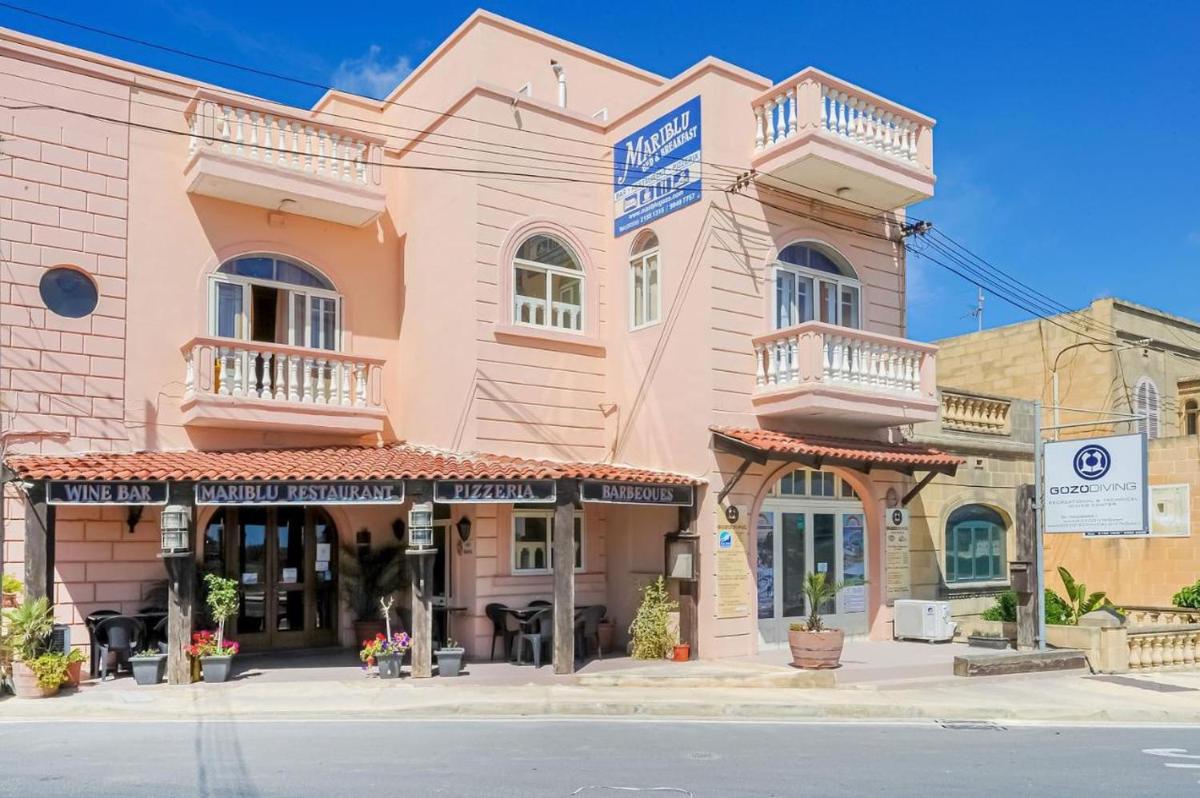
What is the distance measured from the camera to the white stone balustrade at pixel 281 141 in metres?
15.4

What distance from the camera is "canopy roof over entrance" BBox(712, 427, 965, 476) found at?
14.9 metres

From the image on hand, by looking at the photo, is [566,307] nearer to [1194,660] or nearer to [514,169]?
[514,169]

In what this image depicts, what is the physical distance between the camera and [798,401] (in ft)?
50.1

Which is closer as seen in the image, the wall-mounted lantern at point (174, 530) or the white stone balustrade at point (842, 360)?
the wall-mounted lantern at point (174, 530)

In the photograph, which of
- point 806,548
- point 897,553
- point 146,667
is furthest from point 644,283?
point 146,667

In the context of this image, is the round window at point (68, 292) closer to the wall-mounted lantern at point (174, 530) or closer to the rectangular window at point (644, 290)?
the wall-mounted lantern at point (174, 530)

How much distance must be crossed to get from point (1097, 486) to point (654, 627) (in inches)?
254

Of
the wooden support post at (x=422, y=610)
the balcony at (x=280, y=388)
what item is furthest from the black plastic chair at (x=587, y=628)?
the balcony at (x=280, y=388)

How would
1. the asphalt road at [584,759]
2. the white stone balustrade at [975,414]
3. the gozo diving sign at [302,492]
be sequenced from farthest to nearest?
the white stone balustrade at [975,414], the gozo diving sign at [302,492], the asphalt road at [584,759]

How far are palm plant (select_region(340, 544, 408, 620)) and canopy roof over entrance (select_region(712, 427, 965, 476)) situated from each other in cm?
531

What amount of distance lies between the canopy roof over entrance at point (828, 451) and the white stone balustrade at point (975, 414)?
1.95 m

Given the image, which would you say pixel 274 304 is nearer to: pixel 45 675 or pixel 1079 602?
pixel 45 675

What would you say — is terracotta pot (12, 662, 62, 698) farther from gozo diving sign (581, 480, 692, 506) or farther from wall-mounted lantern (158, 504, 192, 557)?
gozo diving sign (581, 480, 692, 506)

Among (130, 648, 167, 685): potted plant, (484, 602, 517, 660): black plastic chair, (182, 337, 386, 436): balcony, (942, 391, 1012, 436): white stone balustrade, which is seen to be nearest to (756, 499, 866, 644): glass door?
(942, 391, 1012, 436): white stone balustrade
